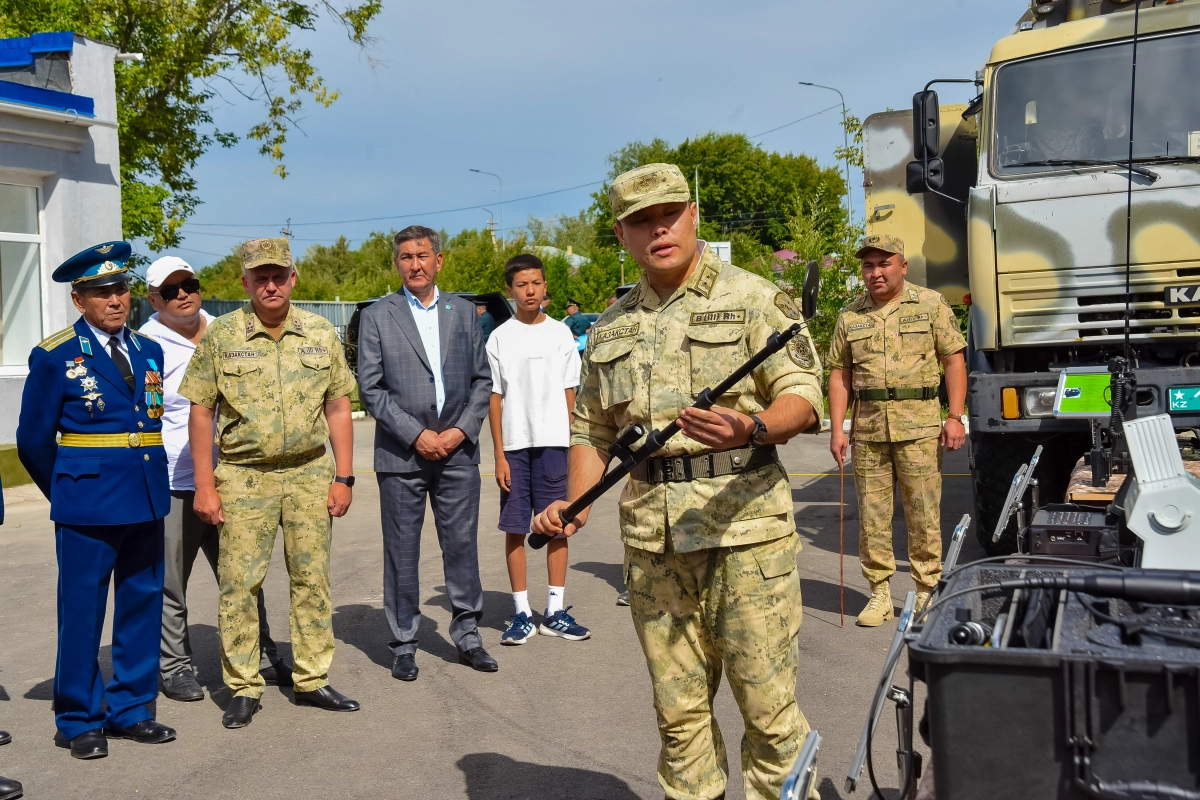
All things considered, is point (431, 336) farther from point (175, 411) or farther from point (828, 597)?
point (828, 597)

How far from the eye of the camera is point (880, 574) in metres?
6.51

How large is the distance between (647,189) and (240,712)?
10.6 ft

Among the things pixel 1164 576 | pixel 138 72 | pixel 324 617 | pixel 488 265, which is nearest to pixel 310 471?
pixel 324 617

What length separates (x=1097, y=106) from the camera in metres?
6.98

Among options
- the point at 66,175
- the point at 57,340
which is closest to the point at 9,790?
the point at 57,340

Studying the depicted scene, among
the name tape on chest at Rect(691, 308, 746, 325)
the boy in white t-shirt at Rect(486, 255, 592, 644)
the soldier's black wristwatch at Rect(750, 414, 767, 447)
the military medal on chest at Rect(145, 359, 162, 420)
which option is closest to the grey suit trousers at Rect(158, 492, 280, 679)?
the military medal on chest at Rect(145, 359, 162, 420)

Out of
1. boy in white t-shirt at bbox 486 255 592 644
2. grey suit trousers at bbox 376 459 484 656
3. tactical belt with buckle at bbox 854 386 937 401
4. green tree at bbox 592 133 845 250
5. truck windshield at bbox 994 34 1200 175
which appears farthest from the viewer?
green tree at bbox 592 133 845 250

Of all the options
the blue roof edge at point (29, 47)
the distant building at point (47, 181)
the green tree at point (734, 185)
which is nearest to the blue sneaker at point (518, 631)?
the distant building at point (47, 181)

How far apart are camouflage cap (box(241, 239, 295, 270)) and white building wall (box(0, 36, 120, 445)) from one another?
371 inches

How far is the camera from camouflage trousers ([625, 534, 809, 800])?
3.26 m

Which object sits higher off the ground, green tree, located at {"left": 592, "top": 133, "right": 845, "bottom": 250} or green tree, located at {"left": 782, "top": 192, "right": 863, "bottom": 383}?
green tree, located at {"left": 592, "top": 133, "right": 845, "bottom": 250}

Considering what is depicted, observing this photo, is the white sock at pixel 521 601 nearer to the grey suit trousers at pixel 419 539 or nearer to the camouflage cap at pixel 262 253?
the grey suit trousers at pixel 419 539

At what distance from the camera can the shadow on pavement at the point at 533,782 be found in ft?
13.7

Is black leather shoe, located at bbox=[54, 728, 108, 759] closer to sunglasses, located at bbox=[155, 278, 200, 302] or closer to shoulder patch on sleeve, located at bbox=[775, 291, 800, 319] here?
sunglasses, located at bbox=[155, 278, 200, 302]
